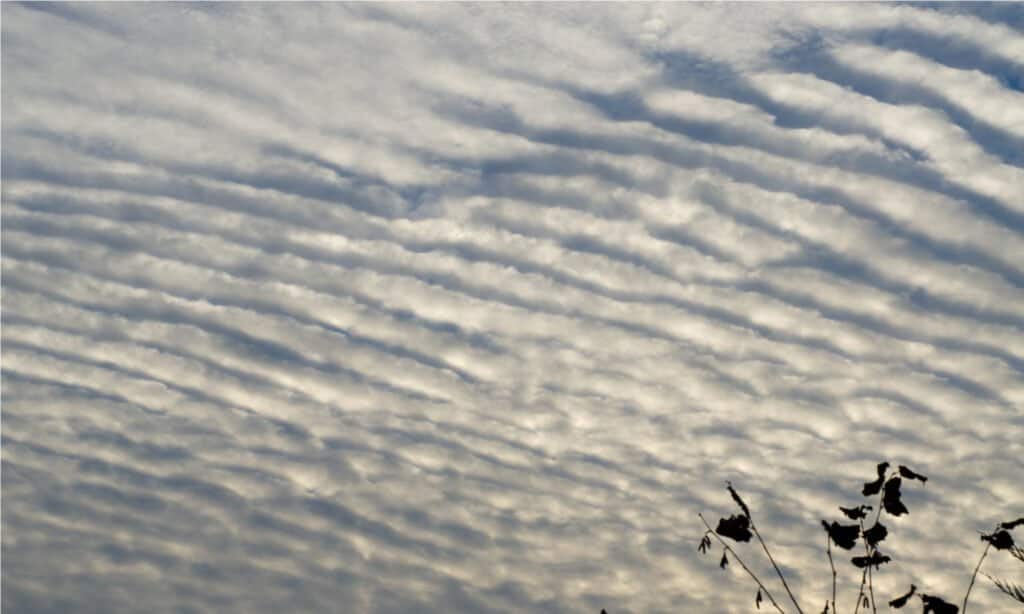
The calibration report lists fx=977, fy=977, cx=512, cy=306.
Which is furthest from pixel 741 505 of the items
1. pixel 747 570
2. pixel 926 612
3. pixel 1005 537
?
pixel 1005 537

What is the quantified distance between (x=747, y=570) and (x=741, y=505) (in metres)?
0.43

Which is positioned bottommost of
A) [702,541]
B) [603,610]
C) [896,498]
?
[603,610]

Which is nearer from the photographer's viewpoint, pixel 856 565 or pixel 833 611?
pixel 833 611

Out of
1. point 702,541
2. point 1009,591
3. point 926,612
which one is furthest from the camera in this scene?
point 702,541

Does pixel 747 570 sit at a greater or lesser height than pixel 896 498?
lesser

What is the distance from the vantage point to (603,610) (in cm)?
679

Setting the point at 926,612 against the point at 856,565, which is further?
the point at 856,565

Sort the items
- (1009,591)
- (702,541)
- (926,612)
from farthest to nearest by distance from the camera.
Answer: (702,541)
(926,612)
(1009,591)

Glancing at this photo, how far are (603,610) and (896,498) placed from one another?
2.16 meters

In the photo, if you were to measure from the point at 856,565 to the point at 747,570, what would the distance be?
1.05 m

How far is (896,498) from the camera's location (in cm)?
673

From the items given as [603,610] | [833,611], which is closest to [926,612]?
[833,611]

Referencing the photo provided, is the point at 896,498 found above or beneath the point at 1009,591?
above

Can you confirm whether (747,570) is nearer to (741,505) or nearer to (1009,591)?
(741,505)
